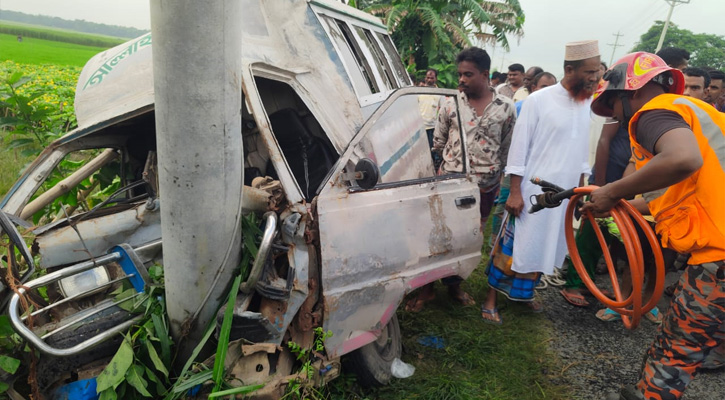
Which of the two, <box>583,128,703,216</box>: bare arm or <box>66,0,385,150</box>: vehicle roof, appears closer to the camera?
<box>583,128,703,216</box>: bare arm

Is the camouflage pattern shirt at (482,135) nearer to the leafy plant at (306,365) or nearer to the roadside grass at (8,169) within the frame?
the leafy plant at (306,365)

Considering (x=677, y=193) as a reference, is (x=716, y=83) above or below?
above

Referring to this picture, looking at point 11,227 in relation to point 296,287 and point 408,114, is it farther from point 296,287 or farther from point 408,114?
point 408,114

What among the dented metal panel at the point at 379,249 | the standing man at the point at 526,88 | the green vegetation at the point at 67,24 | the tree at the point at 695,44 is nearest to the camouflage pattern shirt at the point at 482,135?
the dented metal panel at the point at 379,249

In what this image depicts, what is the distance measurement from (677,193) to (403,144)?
67.0 inches

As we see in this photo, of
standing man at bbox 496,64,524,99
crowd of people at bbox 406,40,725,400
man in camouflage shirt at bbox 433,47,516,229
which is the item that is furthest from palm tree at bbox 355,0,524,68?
man in camouflage shirt at bbox 433,47,516,229

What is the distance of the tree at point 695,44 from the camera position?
145 ft

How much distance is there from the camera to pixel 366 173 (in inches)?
89.1

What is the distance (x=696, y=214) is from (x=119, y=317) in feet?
9.18

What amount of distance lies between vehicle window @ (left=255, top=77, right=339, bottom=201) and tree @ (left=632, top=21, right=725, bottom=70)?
52711mm

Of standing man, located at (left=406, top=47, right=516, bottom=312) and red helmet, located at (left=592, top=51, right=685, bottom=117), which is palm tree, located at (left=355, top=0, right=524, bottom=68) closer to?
standing man, located at (left=406, top=47, right=516, bottom=312)

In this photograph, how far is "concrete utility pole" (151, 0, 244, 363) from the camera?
1.63 m

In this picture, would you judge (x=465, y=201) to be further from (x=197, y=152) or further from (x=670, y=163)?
(x=197, y=152)

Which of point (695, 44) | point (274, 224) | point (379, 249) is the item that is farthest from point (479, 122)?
point (695, 44)
